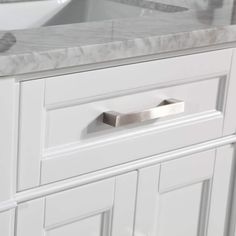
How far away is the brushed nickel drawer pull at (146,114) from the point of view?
3.78ft

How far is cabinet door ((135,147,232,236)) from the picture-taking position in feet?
4.22

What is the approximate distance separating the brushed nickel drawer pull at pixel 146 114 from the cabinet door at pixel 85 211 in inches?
4.2

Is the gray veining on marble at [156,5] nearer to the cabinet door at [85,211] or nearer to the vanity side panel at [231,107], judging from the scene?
the vanity side panel at [231,107]

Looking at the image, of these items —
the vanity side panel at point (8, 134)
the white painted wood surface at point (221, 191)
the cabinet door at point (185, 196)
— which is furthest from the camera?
the white painted wood surface at point (221, 191)

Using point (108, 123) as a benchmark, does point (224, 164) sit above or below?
below

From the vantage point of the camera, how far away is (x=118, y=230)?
49.2 inches

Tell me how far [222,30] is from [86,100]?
32cm

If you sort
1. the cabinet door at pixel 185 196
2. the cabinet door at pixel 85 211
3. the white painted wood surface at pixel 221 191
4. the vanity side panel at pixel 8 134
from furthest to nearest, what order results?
the white painted wood surface at pixel 221 191, the cabinet door at pixel 185 196, the cabinet door at pixel 85 211, the vanity side panel at pixel 8 134

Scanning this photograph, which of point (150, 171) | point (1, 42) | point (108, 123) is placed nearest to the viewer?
point (1, 42)

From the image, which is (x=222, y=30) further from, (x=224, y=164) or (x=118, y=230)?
(x=118, y=230)

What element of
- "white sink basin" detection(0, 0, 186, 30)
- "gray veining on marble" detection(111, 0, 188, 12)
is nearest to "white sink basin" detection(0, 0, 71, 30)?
"white sink basin" detection(0, 0, 186, 30)

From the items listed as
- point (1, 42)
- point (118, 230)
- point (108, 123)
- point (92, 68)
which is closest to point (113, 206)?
point (118, 230)

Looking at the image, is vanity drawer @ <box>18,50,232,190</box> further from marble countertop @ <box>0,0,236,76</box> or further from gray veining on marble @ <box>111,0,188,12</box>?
gray veining on marble @ <box>111,0,188,12</box>

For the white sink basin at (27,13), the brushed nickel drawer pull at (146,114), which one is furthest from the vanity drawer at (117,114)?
the white sink basin at (27,13)
